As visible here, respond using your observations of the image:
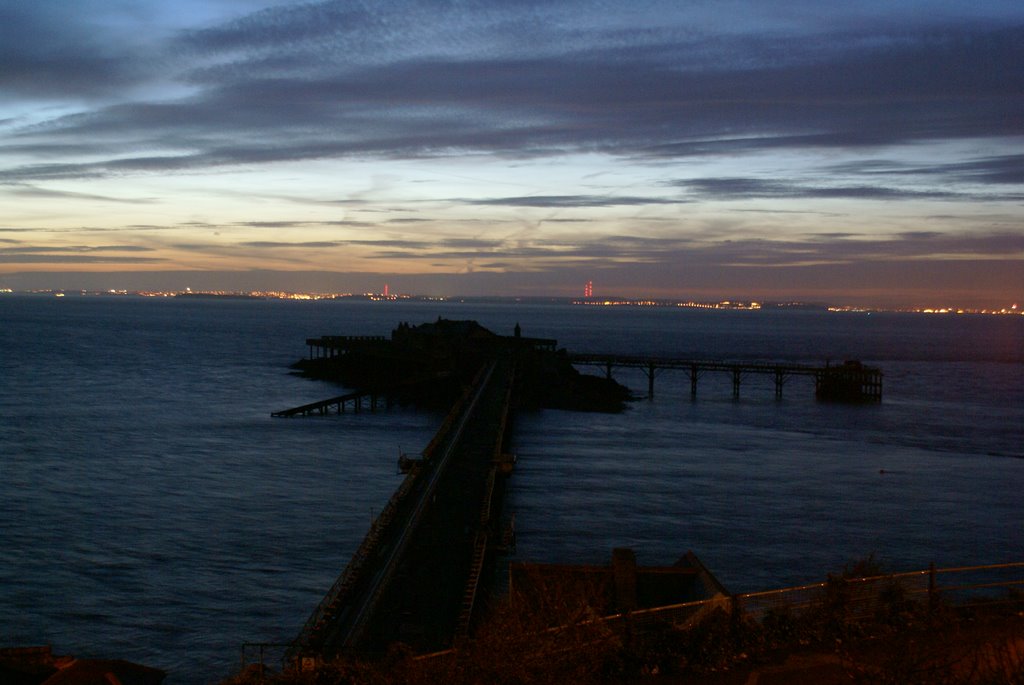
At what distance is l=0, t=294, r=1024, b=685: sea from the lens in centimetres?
2298

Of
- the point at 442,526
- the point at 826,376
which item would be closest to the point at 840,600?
the point at 442,526

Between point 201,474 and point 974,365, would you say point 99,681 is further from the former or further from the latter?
point 974,365

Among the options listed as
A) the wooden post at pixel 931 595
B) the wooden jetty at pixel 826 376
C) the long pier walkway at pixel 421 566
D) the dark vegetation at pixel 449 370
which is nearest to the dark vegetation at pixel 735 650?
the wooden post at pixel 931 595

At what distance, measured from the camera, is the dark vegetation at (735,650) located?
992 centimetres

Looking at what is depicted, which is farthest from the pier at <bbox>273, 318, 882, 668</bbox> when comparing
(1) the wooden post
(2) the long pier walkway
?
(1) the wooden post

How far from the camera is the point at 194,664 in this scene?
19.4 m

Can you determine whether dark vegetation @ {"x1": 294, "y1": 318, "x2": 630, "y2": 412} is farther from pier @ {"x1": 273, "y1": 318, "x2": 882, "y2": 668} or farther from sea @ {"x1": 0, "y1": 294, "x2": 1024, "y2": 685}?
sea @ {"x1": 0, "y1": 294, "x2": 1024, "y2": 685}

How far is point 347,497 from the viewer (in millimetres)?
→ 33531

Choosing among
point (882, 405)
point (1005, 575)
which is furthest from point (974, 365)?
point (1005, 575)

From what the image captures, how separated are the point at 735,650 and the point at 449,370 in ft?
201

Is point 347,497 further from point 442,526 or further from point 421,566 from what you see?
point 421,566

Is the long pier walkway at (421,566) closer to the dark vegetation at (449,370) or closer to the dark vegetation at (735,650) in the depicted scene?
the dark vegetation at (735,650)

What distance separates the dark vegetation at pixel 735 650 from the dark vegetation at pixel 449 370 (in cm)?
5081

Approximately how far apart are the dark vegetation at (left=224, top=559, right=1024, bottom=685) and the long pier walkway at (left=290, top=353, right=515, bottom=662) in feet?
6.83
